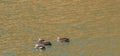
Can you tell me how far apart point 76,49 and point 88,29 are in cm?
557

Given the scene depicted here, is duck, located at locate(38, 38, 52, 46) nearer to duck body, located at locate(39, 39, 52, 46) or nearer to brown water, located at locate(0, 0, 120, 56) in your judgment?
duck body, located at locate(39, 39, 52, 46)

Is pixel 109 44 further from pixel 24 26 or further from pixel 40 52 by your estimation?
pixel 24 26

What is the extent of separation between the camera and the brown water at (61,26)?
38656mm

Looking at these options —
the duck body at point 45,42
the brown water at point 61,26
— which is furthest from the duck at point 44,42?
the brown water at point 61,26

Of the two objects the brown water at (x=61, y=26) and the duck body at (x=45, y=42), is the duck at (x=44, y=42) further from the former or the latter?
the brown water at (x=61, y=26)

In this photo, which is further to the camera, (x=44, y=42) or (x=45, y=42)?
(x=44, y=42)

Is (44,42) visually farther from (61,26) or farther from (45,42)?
(61,26)

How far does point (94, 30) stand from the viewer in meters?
43.5

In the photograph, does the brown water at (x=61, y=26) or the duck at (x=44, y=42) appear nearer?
the brown water at (x=61, y=26)

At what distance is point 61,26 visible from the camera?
1774 inches

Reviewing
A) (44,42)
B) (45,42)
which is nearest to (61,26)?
(44,42)

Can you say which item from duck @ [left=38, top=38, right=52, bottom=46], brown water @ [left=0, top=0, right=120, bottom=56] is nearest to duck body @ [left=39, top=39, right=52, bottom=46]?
duck @ [left=38, top=38, right=52, bottom=46]

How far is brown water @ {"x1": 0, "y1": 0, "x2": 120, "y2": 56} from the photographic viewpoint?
38656 mm

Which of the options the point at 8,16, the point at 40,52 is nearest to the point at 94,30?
the point at 40,52
